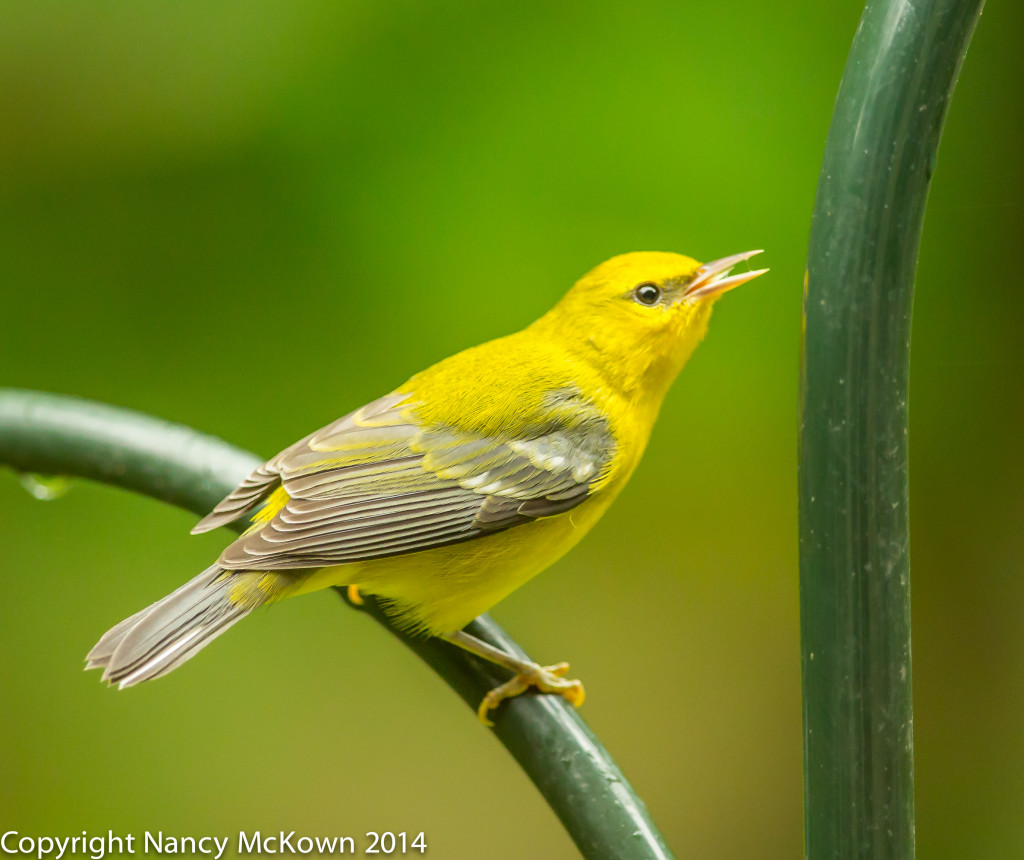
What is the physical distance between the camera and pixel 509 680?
2064 millimetres

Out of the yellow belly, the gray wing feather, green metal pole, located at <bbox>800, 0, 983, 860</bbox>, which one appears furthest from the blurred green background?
green metal pole, located at <bbox>800, 0, 983, 860</bbox>

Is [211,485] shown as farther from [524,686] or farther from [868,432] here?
[868,432]

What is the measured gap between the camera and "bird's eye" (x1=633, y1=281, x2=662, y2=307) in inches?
95.3

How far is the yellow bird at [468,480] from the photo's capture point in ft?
6.59

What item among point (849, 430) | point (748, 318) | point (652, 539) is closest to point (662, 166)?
point (748, 318)

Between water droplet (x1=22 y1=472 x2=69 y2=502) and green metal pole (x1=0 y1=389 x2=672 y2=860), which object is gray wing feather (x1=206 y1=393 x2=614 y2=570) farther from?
water droplet (x1=22 y1=472 x2=69 y2=502)

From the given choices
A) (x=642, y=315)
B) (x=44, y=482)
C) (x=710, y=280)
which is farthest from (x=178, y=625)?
(x=710, y=280)

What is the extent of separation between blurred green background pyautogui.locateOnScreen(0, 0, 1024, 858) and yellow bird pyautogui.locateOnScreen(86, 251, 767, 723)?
123cm

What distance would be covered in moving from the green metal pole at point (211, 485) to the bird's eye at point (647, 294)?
73 centimetres

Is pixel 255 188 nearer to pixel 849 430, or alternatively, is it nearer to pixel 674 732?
pixel 674 732

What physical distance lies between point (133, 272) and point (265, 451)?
2.31ft

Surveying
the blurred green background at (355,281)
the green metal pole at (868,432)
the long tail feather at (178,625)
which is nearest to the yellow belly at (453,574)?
the long tail feather at (178,625)

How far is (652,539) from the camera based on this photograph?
4.06 metres

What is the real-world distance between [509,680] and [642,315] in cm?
82
